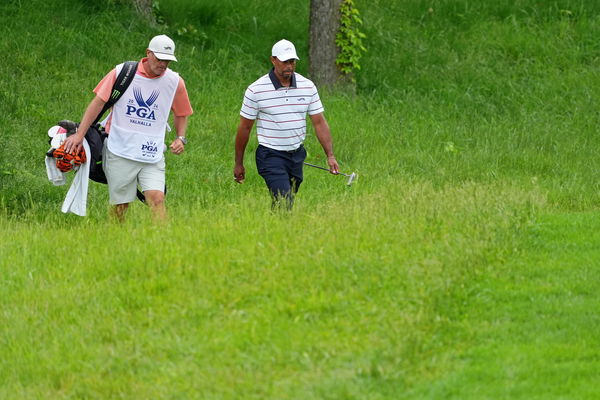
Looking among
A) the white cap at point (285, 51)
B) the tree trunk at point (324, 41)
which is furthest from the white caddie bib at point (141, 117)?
the tree trunk at point (324, 41)

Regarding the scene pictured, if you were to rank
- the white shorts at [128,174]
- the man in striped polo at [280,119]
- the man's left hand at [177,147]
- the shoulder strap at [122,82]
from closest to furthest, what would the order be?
the shoulder strap at [122,82]
the man's left hand at [177,147]
the white shorts at [128,174]
the man in striped polo at [280,119]

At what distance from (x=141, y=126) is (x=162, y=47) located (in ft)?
2.52

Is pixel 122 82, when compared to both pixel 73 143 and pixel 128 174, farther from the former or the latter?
pixel 128 174

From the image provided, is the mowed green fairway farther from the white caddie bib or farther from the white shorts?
the white caddie bib

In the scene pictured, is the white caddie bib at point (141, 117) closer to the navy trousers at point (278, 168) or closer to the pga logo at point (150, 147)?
the pga logo at point (150, 147)

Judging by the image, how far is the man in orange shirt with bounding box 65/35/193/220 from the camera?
9.69 metres

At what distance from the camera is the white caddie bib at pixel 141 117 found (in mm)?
9742

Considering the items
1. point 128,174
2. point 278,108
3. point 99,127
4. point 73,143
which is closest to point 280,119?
point 278,108

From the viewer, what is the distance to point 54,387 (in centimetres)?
707

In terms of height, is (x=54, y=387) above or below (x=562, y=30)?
below

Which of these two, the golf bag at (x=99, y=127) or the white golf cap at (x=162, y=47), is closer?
the white golf cap at (x=162, y=47)

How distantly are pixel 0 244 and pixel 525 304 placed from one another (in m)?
4.59

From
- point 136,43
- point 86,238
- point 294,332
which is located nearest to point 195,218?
point 86,238

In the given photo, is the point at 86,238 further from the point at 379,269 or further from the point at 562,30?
the point at 562,30
